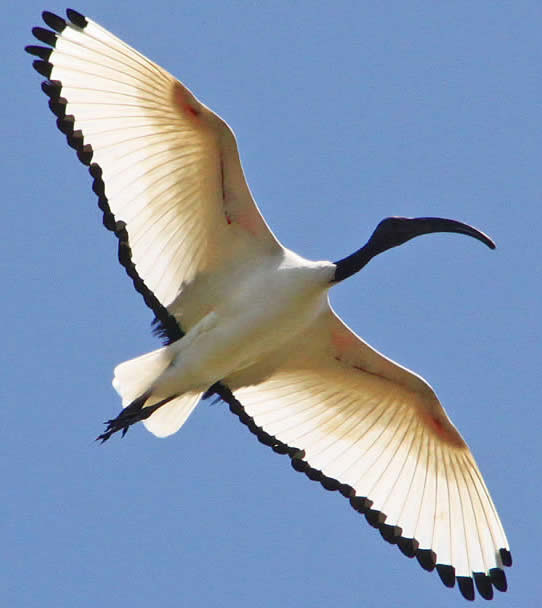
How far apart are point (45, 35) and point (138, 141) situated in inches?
40.4

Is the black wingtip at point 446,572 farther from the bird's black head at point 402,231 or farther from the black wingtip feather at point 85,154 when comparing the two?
the black wingtip feather at point 85,154

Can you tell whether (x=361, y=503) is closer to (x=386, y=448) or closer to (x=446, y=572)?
(x=386, y=448)

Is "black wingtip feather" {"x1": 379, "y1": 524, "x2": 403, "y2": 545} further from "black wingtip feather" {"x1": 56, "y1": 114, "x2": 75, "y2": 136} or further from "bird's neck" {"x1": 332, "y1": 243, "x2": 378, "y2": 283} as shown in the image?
"black wingtip feather" {"x1": 56, "y1": 114, "x2": 75, "y2": 136}

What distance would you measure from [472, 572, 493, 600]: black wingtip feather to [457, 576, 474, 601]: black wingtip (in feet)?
0.17

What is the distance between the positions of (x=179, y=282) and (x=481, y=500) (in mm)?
2979

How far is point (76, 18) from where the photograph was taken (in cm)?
1266

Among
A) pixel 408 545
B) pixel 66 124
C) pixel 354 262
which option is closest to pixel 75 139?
pixel 66 124

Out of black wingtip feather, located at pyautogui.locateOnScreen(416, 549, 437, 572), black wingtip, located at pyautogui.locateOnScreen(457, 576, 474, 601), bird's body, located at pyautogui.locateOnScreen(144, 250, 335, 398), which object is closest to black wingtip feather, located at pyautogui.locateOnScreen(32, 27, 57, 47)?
bird's body, located at pyautogui.locateOnScreen(144, 250, 335, 398)

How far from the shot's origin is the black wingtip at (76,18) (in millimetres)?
12641

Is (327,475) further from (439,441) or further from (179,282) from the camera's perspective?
(179,282)

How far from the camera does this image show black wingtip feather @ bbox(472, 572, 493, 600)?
45.0 ft

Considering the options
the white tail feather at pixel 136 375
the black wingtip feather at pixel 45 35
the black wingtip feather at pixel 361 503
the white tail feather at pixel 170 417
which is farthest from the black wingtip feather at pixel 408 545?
the black wingtip feather at pixel 45 35

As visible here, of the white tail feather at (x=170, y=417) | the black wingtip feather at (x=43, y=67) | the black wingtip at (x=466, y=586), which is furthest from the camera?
the black wingtip at (x=466, y=586)

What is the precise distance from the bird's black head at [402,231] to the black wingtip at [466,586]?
269cm
